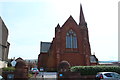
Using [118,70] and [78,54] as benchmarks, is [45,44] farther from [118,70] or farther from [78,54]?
[118,70]

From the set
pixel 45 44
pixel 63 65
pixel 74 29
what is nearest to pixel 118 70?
pixel 63 65

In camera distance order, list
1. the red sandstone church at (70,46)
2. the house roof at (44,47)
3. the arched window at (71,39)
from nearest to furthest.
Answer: the red sandstone church at (70,46) → the arched window at (71,39) → the house roof at (44,47)

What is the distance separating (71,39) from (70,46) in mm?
2120

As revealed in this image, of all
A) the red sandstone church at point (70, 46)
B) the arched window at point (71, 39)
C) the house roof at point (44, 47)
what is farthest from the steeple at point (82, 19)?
the house roof at point (44, 47)

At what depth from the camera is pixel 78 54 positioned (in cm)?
3778

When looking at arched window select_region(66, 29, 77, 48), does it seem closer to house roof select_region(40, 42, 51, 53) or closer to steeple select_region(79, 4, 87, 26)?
steeple select_region(79, 4, 87, 26)

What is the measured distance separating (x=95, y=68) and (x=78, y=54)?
674 inches

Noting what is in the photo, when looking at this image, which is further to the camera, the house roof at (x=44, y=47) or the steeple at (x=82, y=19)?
the house roof at (x=44, y=47)

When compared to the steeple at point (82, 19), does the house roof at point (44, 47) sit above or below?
below

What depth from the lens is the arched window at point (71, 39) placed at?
38.2m

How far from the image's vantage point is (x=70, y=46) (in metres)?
38.0

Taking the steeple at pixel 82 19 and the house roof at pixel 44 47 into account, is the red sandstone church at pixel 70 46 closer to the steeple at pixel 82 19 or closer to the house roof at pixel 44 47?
the steeple at pixel 82 19

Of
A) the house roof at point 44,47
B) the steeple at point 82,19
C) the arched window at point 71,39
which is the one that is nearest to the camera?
the arched window at point 71,39

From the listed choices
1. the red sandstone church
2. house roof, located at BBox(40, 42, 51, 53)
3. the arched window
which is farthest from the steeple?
house roof, located at BBox(40, 42, 51, 53)
